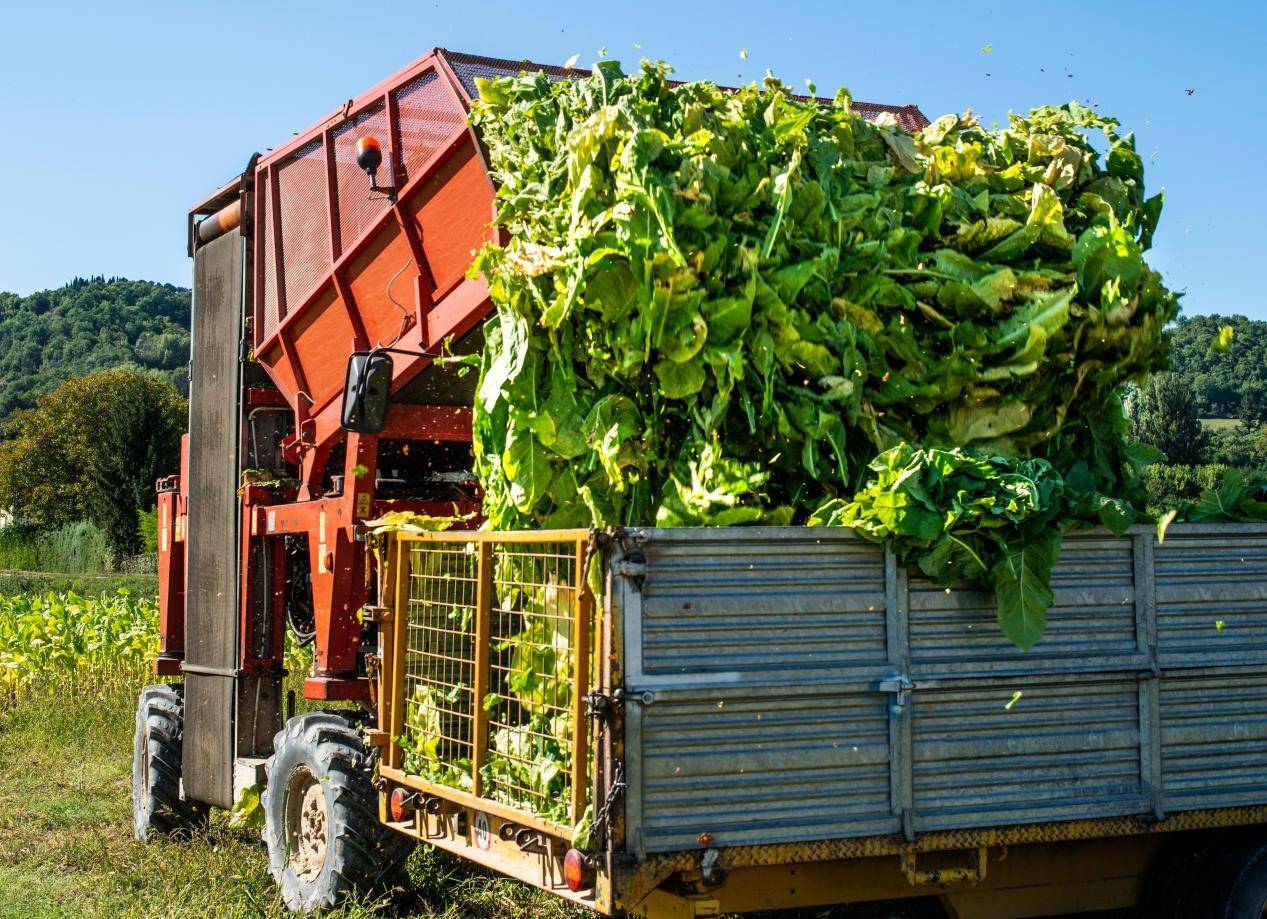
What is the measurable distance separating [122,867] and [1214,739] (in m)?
5.76

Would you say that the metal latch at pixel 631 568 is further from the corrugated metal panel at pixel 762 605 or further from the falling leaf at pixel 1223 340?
the falling leaf at pixel 1223 340

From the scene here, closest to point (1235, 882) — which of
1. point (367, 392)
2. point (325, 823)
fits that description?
point (325, 823)

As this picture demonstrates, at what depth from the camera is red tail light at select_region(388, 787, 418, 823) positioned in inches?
216

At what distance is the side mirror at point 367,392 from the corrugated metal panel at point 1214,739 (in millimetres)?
3424

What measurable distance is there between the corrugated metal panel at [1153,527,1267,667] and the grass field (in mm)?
1884

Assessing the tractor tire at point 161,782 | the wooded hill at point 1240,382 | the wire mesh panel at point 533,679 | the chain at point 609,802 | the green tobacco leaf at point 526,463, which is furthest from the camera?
the wooded hill at point 1240,382

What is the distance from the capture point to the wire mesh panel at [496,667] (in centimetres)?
450

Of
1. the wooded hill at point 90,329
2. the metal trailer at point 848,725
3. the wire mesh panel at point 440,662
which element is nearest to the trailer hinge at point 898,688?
the metal trailer at point 848,725

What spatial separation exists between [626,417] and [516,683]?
3.40 feet

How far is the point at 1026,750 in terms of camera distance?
4586 mm

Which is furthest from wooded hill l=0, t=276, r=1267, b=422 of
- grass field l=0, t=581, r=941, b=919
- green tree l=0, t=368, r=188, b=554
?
grass field l=0, t=581, r=941, b=919

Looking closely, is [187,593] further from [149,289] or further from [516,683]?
[149,289]

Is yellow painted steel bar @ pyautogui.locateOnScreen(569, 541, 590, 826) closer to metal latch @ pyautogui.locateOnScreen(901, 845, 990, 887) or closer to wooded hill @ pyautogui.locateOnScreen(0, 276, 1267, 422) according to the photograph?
metal latch @ pyautogui.locateOnScreen(901, 845, 990, 887)

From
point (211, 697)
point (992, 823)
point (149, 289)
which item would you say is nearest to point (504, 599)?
point (992, 823)
